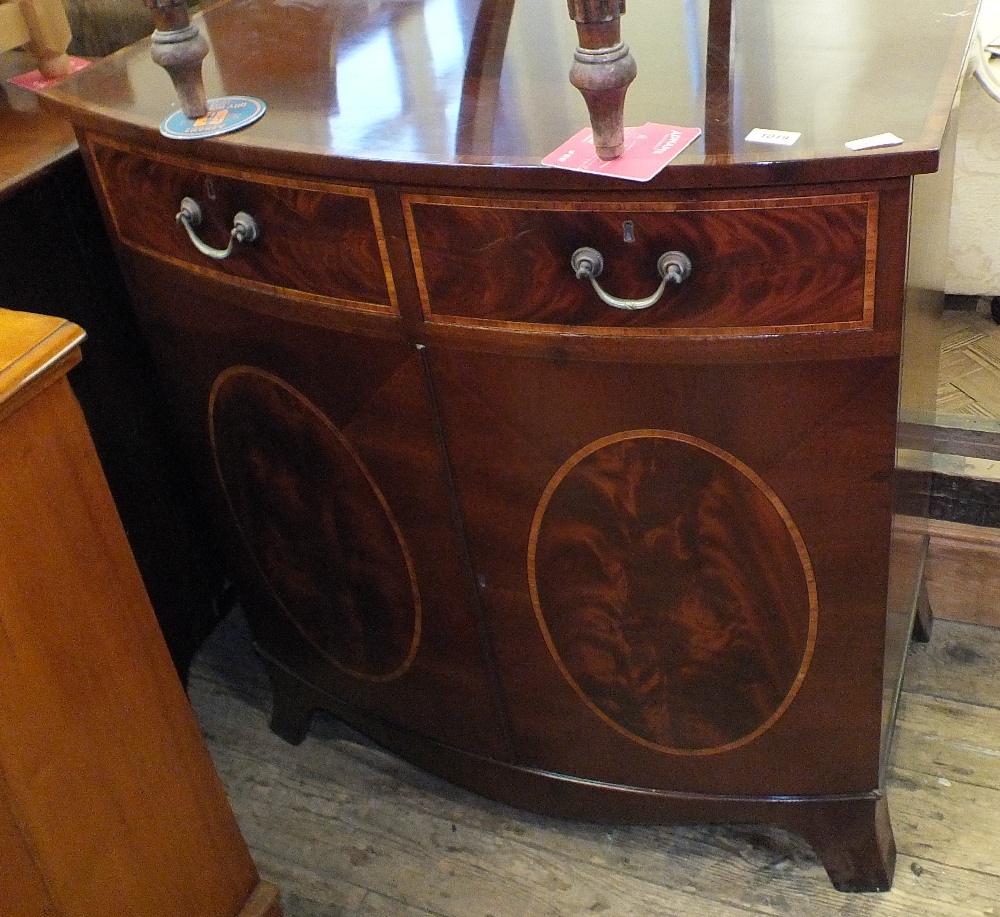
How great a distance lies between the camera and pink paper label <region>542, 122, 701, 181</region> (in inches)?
31.4

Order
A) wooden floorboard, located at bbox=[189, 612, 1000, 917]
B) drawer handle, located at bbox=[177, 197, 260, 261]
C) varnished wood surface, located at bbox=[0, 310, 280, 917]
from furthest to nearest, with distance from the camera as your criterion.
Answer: wooden floorboard, located at bbox=[189, 612, 1000, 917]
drawer handle, located at bbox=[177, 197, 260, 261]
varnished wood surface, located at bbox=[0, 310, 280, 917]

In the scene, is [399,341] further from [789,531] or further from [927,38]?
[927,38]

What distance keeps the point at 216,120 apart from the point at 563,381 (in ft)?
1.23

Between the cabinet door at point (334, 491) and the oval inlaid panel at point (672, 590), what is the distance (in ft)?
0.38

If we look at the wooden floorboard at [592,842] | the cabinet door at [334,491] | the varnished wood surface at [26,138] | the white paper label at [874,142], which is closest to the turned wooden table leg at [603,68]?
the white paper label at [874,142]

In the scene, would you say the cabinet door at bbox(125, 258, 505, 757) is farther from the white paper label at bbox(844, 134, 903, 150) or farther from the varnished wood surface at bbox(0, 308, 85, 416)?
the white paper label at bbox(844, 134, 903, 150)

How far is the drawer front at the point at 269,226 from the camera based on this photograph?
94 cm

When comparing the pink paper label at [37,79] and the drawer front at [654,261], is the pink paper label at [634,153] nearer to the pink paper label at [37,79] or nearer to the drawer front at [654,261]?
the drawer front at [654,261]

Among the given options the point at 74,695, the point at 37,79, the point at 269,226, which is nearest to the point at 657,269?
the point at 269,226

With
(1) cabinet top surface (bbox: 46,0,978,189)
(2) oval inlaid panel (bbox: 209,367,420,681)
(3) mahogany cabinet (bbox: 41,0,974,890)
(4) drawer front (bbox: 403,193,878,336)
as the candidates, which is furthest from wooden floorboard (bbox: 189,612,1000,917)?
(1) cabinet top surface (bbox: 46,0,978,189)

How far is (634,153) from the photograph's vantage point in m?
0.81

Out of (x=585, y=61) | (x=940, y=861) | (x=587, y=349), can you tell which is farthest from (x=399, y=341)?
(x=940, y=861)

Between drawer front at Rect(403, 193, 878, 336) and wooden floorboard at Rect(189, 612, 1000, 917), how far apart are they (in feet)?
2.25

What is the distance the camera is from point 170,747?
1067mm
